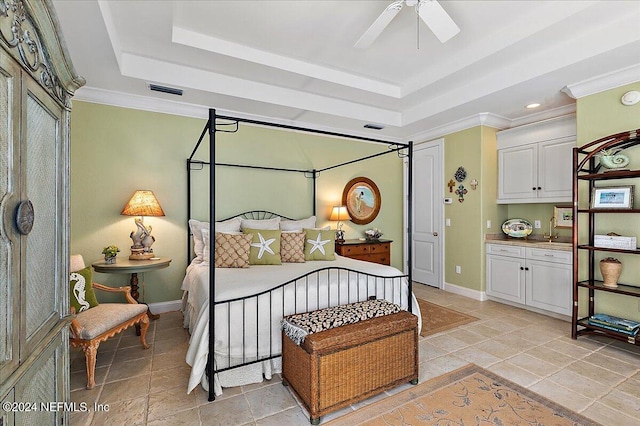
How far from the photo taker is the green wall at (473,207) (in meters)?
4.44

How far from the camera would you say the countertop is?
361 cm

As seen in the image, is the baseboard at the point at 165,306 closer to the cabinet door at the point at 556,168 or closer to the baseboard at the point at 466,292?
the baseboard at the point at 466,292

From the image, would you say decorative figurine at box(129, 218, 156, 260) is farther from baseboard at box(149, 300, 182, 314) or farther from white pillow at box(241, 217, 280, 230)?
white pillow at box(241, 217, 280, 230)

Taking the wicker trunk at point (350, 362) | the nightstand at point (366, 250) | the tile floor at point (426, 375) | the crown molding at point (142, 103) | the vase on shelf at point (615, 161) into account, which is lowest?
the tile floor at point (426, 375)

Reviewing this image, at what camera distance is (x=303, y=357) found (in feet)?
6.35

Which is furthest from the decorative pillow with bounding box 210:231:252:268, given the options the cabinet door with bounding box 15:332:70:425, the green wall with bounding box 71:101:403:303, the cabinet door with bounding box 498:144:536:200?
the cabinet door with bounding box 498:144:536:200

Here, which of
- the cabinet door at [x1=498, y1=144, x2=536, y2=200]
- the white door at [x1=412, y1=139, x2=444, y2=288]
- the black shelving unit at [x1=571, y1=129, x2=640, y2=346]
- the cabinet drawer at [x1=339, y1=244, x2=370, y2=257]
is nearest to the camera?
the black shelving unit at [x1=571, y1=129, x2=640, y2=346]

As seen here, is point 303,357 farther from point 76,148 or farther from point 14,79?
point 76,148

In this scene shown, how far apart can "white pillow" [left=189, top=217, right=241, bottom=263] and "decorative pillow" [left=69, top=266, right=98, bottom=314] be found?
1024mm

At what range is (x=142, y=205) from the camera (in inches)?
134

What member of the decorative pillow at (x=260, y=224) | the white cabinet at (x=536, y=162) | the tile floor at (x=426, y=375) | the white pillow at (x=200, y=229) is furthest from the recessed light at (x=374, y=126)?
the tile floor at (x=426, y=375)

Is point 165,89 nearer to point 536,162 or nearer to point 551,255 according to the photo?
point 536,162

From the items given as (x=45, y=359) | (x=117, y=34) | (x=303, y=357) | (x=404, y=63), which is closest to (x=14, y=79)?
(x=45, y=359)

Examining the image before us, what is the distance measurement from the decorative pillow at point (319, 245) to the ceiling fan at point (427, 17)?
2103 millimetres
